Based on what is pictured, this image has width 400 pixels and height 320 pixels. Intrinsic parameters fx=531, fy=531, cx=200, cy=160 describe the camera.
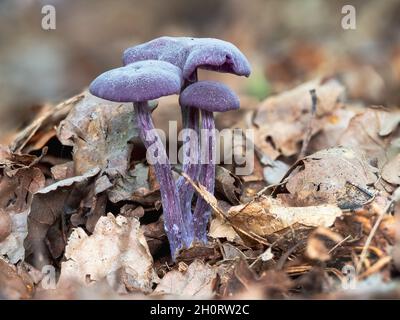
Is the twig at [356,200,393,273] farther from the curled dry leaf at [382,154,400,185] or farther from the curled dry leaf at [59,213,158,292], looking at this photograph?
the curled dry leaf at [59,213,158,292]

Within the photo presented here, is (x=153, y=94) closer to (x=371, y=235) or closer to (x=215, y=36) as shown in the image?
(x=371, y=235)

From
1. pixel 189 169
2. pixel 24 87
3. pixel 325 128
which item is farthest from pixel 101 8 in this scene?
pixel 189 169

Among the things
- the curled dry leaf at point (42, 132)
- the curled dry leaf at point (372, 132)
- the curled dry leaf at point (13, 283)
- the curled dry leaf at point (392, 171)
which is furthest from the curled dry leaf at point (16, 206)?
the curled dry leaf at point (372, 132)

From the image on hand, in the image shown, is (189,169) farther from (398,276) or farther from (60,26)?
(60,26)

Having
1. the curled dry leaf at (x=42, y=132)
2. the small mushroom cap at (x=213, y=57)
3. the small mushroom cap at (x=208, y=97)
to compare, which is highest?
the small mushroom cap at (x=213, y=57)

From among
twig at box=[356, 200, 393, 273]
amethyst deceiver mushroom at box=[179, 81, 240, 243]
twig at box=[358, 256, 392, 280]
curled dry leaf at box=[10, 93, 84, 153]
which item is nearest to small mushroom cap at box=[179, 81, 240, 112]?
amethyst deceiver mushroom at box=[179, 81, 240, 243]

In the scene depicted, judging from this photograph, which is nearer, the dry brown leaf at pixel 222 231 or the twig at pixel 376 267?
the twig at pixel 376 267

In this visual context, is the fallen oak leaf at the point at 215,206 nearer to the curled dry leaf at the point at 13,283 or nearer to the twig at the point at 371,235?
the twig at the point at 371,235
